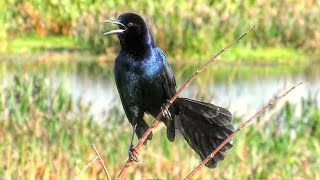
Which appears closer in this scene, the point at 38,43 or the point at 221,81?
the point at 221,81

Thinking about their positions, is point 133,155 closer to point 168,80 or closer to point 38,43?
point 168,80

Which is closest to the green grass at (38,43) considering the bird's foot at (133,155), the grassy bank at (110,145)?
the grassy bank at (110,145)

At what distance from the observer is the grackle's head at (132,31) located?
1979 mm

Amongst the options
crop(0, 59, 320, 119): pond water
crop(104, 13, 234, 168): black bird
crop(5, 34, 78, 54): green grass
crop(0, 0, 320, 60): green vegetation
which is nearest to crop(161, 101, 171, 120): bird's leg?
crop(104, 13, 234, 168): black bird

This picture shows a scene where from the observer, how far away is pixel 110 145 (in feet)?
21.2

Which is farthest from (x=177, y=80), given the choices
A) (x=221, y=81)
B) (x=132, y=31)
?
(x=132, y=31)

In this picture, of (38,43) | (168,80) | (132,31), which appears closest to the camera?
(132,31)

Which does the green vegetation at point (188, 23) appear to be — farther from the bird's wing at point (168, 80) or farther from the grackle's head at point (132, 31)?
the grackle's head at point (132, 31)

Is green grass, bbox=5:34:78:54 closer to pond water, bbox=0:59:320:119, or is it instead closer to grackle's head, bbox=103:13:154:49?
pond water, bbox=0:59:320:119

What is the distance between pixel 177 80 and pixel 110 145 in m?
3.94

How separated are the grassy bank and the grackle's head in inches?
125

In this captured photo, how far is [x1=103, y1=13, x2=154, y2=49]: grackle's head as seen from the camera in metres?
1.98

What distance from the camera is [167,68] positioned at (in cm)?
225

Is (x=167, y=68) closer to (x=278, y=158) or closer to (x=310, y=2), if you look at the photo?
(x=278, y=158)
